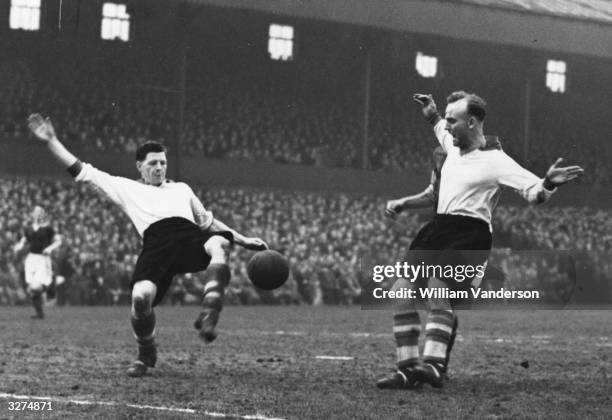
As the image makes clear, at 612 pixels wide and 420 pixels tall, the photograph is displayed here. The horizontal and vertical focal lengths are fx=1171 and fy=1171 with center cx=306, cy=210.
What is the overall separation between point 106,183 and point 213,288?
1404 mm

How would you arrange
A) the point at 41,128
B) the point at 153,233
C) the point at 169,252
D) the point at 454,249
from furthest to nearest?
the point at 153,233 → the point at 169,252 → the point at 41,128 → the point at 454,249

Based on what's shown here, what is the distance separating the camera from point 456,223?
26.8ft

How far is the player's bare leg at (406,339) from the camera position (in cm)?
784

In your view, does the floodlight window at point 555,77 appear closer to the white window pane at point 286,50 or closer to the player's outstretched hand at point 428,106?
the white window pane at point 286,50

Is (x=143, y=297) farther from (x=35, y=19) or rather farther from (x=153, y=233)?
(x=35, y=19)

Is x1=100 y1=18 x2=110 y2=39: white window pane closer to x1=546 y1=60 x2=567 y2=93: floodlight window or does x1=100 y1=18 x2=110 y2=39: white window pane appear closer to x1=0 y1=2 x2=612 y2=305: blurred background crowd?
x1=0 y1=2 x2=612 y2=305: blurred background crowd

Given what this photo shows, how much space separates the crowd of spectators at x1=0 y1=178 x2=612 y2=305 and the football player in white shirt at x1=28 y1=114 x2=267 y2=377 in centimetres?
1289

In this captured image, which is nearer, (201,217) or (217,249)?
(217,249)

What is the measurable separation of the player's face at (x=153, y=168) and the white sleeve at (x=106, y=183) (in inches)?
8.0

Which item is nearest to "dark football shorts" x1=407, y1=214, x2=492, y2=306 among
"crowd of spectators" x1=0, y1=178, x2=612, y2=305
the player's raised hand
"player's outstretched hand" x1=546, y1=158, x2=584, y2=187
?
"player's outstretched hand" x1=546, y1=158, x2=584, y2=187

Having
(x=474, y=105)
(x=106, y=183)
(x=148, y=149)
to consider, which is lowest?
(x=106, y=183)

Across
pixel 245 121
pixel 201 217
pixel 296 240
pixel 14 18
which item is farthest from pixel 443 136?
pixel 14 18

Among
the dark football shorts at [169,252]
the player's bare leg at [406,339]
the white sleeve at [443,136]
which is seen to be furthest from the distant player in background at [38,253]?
the player's bare leg at [406,339]

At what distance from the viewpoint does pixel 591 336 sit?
15.1 m
